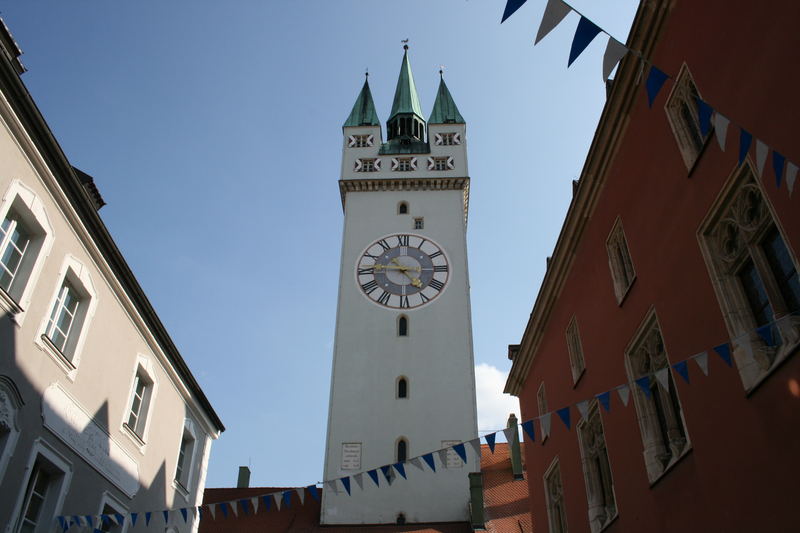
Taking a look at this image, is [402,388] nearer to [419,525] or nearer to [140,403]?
[419,525]

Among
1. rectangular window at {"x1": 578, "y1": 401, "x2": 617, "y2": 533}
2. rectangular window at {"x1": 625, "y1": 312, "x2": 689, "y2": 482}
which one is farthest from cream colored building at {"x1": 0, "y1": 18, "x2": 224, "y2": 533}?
rectangular window at {"x1": 625, "y1": 312, "x2": 689, "y2": 482}

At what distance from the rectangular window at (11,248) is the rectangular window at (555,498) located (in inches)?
415

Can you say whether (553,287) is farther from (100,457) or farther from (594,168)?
(100,457)

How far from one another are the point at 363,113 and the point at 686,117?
34.0m

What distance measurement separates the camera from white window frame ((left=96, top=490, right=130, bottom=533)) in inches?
504

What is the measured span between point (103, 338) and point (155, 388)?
2480mm

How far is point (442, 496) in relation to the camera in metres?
A: 28.1

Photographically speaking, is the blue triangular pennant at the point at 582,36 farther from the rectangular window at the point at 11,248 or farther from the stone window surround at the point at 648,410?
the rectangular window at the point at 11,248

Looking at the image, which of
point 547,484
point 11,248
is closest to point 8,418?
point 11,248

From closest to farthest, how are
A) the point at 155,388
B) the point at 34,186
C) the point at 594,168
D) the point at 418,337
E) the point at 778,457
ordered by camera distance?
the point at 778,457
the point at 34,186
the point at 594,168
the point at 155,388
the point at 418,337

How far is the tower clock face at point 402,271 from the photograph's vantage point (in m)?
33.1

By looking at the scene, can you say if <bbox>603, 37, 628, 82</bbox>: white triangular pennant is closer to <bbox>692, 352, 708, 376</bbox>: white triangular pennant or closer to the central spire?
<bbox>692, 352, 708, 376</bbox>: white triangular pennant

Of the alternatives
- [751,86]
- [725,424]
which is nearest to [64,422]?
[725,424]

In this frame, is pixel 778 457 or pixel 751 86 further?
pixel 751 86
